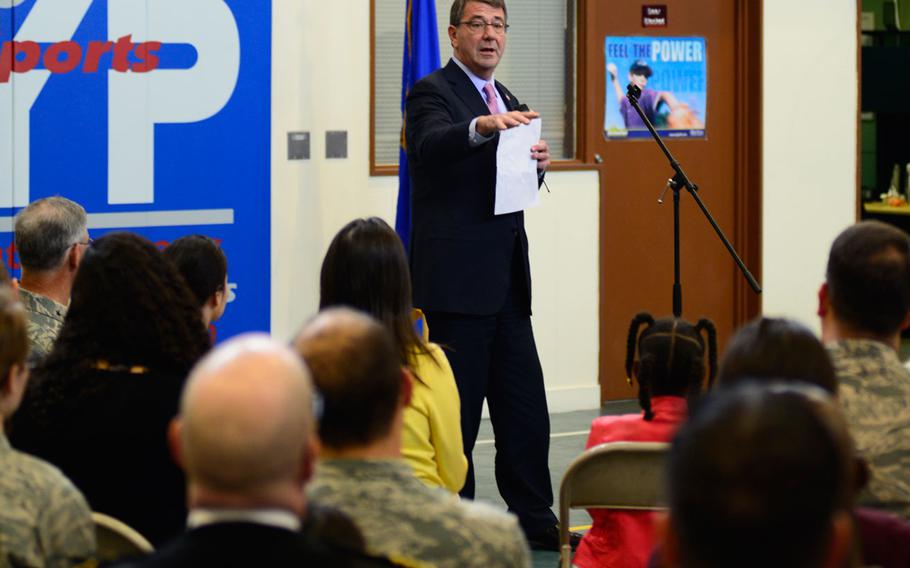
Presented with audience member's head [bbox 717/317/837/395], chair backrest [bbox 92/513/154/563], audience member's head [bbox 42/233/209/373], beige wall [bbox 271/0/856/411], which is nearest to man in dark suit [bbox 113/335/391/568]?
chair backrest [bbox 92/513/154/563]

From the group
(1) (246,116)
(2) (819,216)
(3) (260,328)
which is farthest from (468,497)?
(2) (819,216)

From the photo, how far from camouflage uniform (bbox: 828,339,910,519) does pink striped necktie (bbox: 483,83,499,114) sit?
2208mm

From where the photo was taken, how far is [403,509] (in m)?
1.95

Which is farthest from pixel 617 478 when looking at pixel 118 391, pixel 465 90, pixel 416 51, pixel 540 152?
pixel 416 51

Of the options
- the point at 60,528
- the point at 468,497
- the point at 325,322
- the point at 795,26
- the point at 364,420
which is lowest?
the point at 468,497

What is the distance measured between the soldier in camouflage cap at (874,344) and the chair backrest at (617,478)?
1.61 feet

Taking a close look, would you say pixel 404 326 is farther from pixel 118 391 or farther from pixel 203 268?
pixel 118 391

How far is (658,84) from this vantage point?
739 centimetres

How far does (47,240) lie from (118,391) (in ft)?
4.22

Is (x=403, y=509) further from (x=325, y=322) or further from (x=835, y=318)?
(x=835, y=318)

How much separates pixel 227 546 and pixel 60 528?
631mm

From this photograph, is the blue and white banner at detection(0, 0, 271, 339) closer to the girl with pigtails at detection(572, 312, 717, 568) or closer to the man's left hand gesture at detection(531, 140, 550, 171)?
the man's left hand gesture at detection(531, 140, 550, 171)

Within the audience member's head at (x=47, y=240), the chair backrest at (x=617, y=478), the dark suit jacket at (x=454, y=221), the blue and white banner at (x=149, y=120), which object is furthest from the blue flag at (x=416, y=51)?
the chair backrest at (x=617, y=478)

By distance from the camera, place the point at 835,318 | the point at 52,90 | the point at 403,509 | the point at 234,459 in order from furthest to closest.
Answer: the point at 52,90 → the point at 835,318 → the point at 403,509 → the point at 234,459
